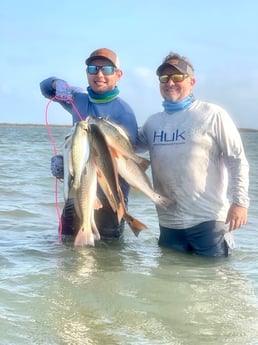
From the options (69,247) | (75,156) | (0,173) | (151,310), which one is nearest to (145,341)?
(151,310)

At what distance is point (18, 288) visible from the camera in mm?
5426

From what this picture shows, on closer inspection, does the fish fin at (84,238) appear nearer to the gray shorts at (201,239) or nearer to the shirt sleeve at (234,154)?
the gray shorts at (201,239)

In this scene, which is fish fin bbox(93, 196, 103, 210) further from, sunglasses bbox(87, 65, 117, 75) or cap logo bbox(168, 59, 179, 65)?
cap logo bbox(168, 59, 179, 65)

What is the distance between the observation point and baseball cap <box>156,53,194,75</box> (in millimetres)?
6195

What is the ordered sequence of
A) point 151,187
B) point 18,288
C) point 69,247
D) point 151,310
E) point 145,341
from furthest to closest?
point 69,247, point 151,187, point 18,288, point 151,310, point 145,341

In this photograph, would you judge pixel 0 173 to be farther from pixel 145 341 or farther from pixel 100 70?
pixel 145 341

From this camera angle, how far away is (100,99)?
6.72 metres

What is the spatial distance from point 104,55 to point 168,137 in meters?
1.07

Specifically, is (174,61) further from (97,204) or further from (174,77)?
(97,204)

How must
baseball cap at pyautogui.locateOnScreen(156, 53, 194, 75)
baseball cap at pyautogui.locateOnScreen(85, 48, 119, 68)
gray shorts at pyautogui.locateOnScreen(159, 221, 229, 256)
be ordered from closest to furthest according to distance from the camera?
1. baseball cap at pyautogui.locateOnScreen(156, 53, 194, 75)
2. gray shorts at pyautogui.locateOnScreen(159, 221, 229, 256)
3. baseball cap at pyautogui.locateOnScreen(85, 48, 119, 68)

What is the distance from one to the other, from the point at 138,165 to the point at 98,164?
44cm

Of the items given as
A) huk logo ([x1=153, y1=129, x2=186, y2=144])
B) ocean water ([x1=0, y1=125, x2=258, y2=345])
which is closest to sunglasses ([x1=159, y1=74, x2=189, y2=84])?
huk logo ([x1=153, y1=129, x2=186, y2=144])

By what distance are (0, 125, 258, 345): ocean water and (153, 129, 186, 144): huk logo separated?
120cm

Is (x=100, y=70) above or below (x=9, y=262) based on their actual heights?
above
